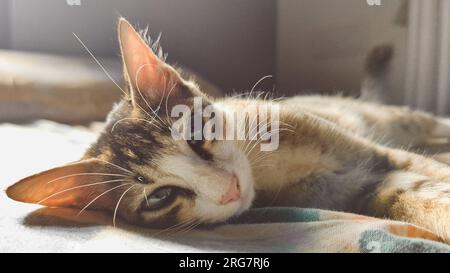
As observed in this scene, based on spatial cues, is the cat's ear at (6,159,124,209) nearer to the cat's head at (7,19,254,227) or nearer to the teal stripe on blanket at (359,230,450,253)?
the cat's head at (7,19,254,227)

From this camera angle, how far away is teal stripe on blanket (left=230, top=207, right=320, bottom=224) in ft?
1.90

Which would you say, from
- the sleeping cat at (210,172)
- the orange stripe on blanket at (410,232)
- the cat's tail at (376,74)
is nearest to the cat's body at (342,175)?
the sleeping cat at (210,172)

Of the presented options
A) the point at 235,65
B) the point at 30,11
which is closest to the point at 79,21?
the point at 30,11

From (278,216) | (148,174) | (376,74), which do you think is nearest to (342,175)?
(278,216)

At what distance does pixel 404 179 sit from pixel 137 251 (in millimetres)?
445

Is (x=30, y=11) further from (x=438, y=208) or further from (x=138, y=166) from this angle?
(x=438, y=208)

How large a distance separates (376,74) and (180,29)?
0.64m

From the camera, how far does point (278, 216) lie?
0.60 m

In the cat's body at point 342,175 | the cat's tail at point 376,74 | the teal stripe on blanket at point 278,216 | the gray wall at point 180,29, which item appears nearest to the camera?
the teal stripe on blanket at point 278,216

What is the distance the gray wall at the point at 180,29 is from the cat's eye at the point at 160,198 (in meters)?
0.33

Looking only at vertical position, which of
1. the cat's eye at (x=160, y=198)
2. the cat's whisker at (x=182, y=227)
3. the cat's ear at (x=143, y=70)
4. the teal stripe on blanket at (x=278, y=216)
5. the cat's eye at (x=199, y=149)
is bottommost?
the cat's whisker at (x=182, y=227)

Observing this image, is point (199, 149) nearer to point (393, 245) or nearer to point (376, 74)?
point (393, 245)

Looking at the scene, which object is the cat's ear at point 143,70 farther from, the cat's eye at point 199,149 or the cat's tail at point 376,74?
the cat's tail at point 376,74

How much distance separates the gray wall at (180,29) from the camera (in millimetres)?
891
